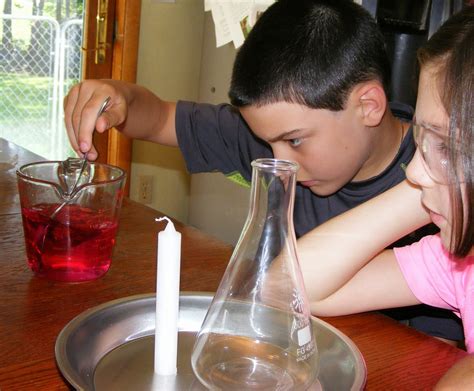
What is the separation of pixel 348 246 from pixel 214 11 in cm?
171

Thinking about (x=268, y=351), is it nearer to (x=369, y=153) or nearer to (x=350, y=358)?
(x=350, y=358)

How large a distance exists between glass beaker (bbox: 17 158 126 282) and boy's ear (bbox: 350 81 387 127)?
1.72ft

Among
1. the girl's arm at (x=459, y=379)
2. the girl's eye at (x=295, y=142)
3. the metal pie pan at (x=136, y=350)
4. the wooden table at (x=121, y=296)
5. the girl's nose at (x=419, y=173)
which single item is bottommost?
the wooden table at (x=121, y=296)

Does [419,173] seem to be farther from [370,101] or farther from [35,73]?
[35,73]

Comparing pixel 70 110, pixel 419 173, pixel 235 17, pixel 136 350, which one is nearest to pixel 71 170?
pixel 70 110

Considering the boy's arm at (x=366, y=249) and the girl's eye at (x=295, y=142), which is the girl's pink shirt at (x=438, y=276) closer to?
the boy's arm at (x=366, y=249)

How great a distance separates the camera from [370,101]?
4.08ft

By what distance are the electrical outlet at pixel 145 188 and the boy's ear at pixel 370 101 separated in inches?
70.7

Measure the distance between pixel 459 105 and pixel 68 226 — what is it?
0.50m

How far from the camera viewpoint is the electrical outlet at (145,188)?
2.93 meters

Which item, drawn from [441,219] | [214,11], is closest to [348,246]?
[441,219]

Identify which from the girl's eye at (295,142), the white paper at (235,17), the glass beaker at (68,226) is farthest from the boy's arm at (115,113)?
the white paper at (235,17)

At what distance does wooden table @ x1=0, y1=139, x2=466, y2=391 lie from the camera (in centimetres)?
68

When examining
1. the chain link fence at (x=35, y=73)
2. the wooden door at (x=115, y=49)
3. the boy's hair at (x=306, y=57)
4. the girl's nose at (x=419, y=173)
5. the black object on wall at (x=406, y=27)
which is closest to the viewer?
the girl's nose at (x=419, y=173)
